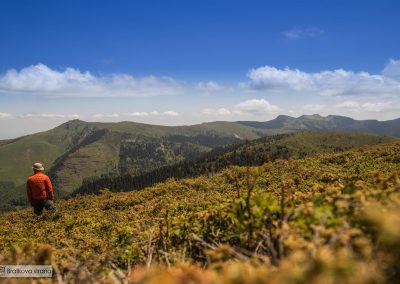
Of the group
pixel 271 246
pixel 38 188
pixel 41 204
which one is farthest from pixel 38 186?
pixel 271 246

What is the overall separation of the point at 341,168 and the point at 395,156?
3673 millimetres

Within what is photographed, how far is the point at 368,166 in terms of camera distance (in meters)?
21.5

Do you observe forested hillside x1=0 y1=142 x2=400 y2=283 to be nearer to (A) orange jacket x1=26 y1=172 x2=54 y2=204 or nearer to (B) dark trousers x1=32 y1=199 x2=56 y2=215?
(A) orange jacket x1=26 y1=172 x2=54 y2=204

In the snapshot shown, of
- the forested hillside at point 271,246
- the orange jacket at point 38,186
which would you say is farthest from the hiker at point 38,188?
the forested hillside at point 271,246

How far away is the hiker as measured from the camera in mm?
16750

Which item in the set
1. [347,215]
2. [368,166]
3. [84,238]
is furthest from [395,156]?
[347,215]

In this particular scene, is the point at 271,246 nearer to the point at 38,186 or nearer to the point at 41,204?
the point at 38,186

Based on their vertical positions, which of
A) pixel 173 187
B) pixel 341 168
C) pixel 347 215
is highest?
pixel 347 215

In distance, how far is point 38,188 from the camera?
55.8 feet

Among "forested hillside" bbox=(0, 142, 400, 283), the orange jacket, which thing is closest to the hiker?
the orange jacket

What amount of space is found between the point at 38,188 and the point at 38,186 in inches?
6.6

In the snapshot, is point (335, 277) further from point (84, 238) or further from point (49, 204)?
point (49, 204)

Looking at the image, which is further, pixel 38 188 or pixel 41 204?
pixel 41 204

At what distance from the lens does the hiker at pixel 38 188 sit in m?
16.8
